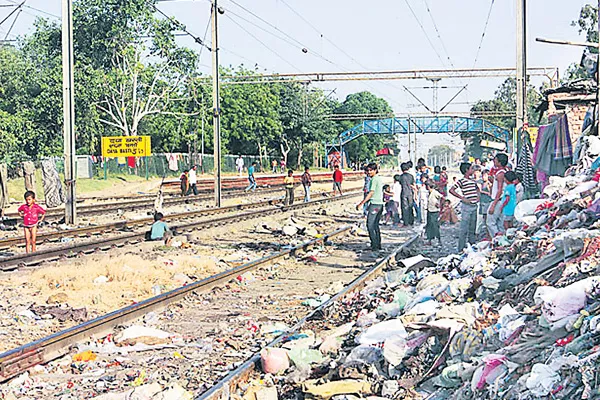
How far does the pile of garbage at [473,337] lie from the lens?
4.99m

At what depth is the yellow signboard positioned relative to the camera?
35469 mm

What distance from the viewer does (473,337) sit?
20.0 ft

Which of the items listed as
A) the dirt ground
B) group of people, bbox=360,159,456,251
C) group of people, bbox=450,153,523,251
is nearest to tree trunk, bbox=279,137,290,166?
group of people, bbox=360,159,456,251

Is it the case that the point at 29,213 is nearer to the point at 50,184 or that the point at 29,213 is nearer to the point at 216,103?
the point at 216,103

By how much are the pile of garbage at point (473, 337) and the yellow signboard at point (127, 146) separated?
27.1m

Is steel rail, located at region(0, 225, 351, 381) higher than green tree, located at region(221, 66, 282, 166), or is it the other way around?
green tree, located at region(221, 66, 282, 166)

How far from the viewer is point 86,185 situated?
42219 mm

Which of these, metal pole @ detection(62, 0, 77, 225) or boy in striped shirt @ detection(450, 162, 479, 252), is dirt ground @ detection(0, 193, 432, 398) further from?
metal pole @ detection(62, 0, 77, 225)

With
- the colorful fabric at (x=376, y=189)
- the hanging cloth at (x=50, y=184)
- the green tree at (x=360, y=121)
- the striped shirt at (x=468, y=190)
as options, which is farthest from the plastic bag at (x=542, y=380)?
the green tree at (x=360, y=121)

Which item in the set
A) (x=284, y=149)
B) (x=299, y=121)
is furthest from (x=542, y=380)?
(x=284, y=149)

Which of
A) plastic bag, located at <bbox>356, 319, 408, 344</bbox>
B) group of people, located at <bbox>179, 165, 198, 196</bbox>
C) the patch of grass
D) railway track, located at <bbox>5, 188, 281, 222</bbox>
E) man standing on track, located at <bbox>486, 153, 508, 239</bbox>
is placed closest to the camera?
plastic bag, located at <bbox>356, 319, 408, 344</bbox>

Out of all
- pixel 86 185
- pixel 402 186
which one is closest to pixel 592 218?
pixel 402 186

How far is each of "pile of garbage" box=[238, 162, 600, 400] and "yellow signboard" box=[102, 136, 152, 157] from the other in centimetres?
2707

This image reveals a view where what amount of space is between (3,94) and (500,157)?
4506cm
